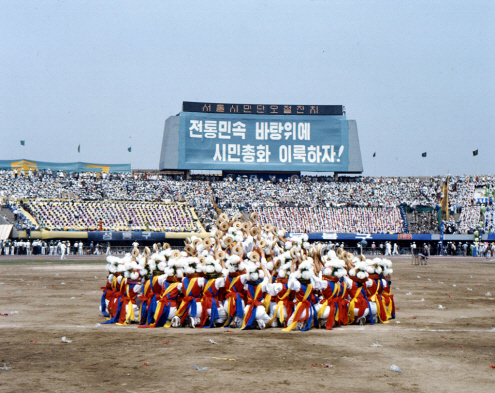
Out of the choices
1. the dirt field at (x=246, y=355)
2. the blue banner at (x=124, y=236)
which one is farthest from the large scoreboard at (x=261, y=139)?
the dirt field at (x=246, y=355)

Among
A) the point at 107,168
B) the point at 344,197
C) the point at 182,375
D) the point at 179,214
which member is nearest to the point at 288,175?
the point at 344,197

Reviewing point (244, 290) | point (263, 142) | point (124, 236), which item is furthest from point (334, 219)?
point (244, 290)

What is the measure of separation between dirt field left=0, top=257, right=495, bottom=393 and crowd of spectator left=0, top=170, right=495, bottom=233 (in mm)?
38468

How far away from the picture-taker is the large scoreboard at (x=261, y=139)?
64.4m

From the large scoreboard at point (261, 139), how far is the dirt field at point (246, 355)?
49128mm

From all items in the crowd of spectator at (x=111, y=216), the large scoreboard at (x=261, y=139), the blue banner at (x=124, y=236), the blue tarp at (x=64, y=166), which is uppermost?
the large scoreboard at (x=261, y=139)

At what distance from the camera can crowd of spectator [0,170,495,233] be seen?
176ft

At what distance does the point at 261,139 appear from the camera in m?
65.6

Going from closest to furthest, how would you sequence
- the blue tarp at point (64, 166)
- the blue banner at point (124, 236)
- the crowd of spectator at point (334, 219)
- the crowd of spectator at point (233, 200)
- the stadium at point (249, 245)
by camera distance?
the stadium at point (249, 245) < the blue banner at point (124, 236) < the crowd of spectator at point (233, 200) < the crowd of spectator at point (334, 219) < the blue tarp at point (64, 166)

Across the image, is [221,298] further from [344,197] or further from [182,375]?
[344,197]

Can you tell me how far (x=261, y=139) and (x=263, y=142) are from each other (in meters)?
0.40

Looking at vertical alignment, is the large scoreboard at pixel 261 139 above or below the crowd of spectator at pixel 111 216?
above

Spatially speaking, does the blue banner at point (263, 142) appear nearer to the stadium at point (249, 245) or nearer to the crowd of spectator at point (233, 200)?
the stadium at point (249, 245)

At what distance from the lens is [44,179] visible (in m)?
60.9
